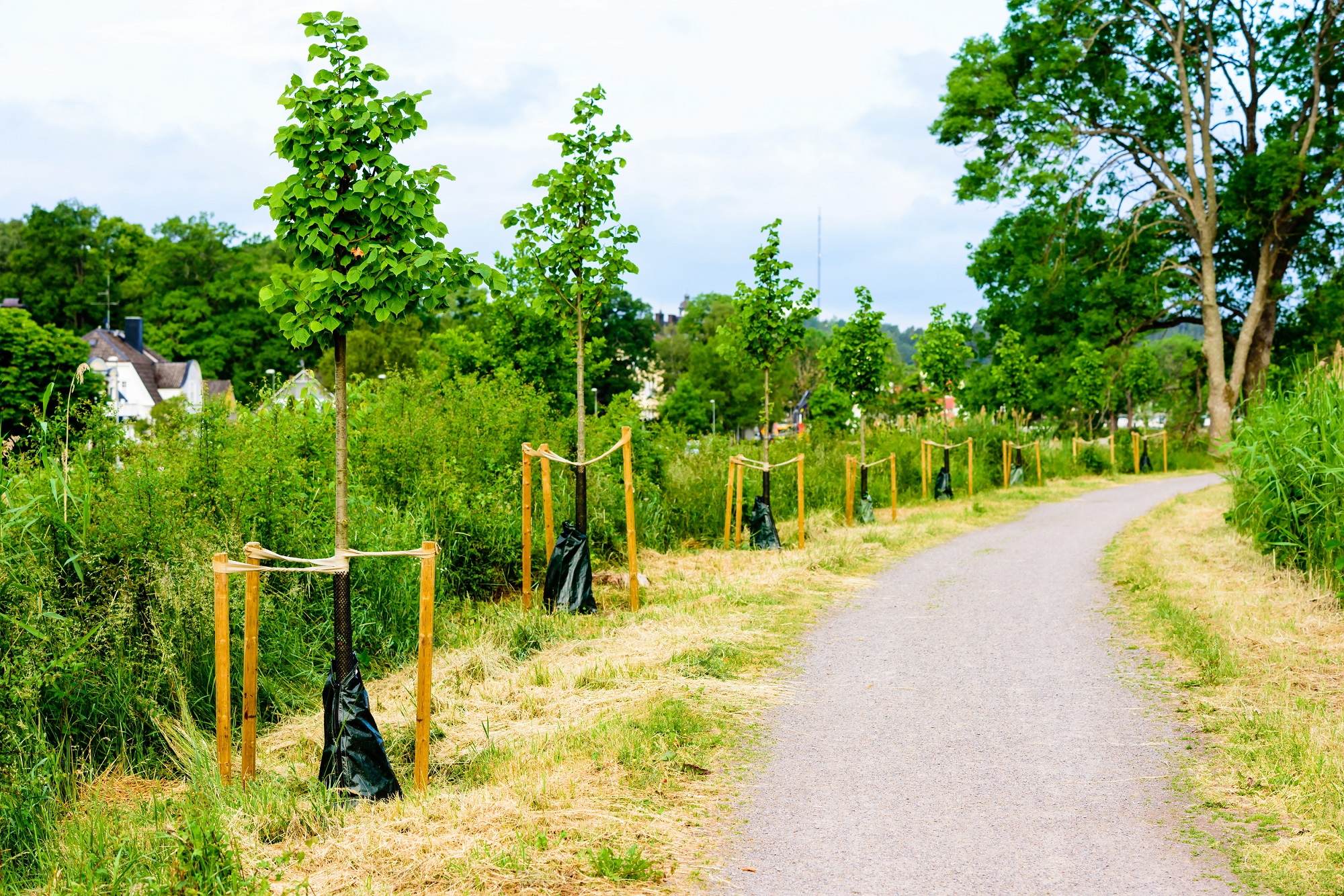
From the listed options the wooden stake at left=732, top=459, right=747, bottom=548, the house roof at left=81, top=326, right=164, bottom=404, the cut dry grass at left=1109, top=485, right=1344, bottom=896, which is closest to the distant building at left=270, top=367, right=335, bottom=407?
the wooden stake at left=732, top=459, right=747, bottom=548

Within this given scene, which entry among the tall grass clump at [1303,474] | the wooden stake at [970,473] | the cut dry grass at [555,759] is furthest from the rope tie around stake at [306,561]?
the wooden stake at [970,473]

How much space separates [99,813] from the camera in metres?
4.77

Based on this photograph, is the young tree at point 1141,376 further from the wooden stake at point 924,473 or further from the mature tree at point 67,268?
the mature tree at point 67,268

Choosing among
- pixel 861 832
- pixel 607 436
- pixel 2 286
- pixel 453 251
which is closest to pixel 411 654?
pixel 453 251

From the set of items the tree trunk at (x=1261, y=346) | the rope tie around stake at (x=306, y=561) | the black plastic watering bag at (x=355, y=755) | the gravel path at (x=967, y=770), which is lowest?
the gravel path at (x=967, y=770)

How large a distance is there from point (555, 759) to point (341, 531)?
5.18 ft

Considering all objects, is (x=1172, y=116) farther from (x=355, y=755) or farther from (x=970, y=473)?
(x=355, y=755)

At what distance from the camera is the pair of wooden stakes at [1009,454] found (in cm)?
2654

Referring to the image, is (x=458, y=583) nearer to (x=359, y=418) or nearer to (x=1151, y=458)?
(x=359, y=418)

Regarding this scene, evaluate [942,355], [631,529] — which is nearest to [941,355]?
[942,355]

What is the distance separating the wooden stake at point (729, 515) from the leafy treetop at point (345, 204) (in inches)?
334

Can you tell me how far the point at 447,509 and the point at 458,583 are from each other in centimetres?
67

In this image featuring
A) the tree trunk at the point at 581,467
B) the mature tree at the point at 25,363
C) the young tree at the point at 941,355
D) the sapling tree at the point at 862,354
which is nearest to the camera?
the tree trunk at the point at 581,467

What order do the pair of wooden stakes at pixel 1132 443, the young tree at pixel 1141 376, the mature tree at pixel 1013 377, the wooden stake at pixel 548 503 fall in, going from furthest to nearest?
the young tree at pixel 1141 376 → the pair of wooden stakes at pixel 1132 443 → the mature tree at pixel 1013 377 → the wooden stake at pixel 548 503
